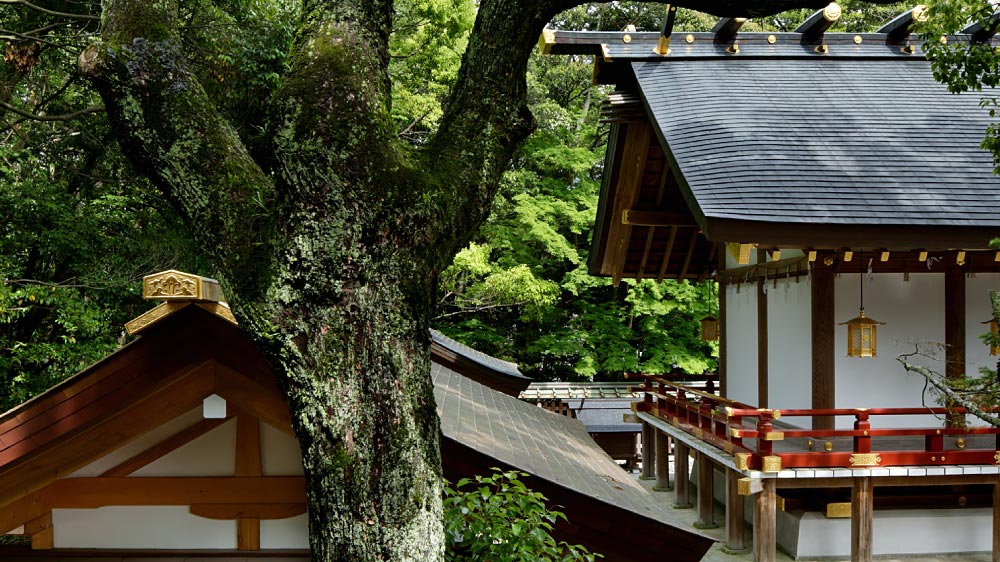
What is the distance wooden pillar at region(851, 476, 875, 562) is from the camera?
8.64 m

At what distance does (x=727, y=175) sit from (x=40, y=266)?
8.70 m

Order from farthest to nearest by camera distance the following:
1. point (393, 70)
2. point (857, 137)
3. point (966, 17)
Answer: point (393, 70)
point (857, 137)
point (966, 17)

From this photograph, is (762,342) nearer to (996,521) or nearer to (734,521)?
(734,521)

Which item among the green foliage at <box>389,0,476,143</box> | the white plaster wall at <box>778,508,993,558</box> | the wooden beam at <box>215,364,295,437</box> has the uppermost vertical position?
the green foliage at <box>389,0,476,143</box>

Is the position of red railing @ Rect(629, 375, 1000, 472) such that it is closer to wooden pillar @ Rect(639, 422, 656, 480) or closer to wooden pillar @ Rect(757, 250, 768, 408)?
wooden pillar @ Rect(757, 250, 768, 408)

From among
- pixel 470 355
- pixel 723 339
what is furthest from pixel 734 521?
pixel 470 355

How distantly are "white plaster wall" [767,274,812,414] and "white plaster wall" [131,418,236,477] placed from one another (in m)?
7.88

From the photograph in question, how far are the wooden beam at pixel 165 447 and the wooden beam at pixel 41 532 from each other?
1.04 feet

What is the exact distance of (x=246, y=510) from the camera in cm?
336

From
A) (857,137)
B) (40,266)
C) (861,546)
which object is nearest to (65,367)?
(40,266)

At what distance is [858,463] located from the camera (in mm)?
8516

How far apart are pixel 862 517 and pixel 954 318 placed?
9.14 ft

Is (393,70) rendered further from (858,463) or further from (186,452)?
(186,452)

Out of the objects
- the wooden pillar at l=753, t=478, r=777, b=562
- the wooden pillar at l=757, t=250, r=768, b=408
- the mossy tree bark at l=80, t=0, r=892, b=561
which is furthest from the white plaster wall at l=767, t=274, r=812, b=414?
→ the mossy tree bark at l=80, t=0, r=892, b=561
